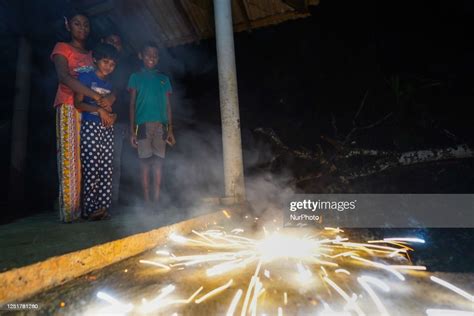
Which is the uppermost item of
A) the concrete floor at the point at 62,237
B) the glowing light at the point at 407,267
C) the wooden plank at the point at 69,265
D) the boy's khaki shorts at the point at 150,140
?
the boy's khaki shorts at the point at 150,140

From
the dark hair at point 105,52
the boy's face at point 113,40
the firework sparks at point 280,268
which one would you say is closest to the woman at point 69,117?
the dark hair at point 105,52

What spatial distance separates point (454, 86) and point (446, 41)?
3.32ft

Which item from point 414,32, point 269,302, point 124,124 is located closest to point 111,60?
point 124,124

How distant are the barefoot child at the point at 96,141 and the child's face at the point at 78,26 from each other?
0.25 meters

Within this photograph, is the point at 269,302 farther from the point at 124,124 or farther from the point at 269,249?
the point at 124,124

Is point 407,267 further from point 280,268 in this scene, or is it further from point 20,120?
point 20,120

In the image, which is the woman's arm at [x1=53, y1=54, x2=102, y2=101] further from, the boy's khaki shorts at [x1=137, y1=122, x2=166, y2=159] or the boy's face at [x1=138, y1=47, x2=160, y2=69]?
the boy's face at [x1=138, y1=47, x2=160, y2=69]

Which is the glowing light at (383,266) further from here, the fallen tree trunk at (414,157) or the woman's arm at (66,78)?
the fallen tree trunk at (414,157)

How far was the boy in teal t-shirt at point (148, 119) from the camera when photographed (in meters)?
3.58

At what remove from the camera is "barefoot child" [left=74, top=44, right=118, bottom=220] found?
2854 mm

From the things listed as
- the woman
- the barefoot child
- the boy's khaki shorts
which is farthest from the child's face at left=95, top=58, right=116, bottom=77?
the boy's khaki shorts

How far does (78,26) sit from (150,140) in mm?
1521

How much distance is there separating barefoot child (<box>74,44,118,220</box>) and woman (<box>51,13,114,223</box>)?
0.07m

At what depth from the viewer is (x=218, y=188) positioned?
5.91 m
